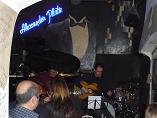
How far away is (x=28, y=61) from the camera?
9.60 metres

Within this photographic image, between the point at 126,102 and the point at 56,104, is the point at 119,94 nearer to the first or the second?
the point at 126,102

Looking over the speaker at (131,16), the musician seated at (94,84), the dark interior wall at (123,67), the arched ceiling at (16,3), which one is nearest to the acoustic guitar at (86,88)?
the musician seated at (94,84)

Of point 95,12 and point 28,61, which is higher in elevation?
point 95,12

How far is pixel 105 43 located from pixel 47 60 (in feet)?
7.97

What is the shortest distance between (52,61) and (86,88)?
111 centimetres

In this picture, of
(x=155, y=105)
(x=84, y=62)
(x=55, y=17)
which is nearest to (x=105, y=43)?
(x=84, y=62)

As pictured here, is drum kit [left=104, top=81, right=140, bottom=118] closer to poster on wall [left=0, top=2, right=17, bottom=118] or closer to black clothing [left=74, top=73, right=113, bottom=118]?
black clothing [left=74, top=73, right=113, bottom=118]

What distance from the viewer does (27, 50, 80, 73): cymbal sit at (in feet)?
32.1

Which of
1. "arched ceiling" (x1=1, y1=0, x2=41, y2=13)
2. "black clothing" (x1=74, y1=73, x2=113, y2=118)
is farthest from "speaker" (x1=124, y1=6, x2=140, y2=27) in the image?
"arched ceiling" (x1=1, y1=0, x2=41, y2=13)

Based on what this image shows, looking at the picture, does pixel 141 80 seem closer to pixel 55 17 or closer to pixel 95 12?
pixel 95 12

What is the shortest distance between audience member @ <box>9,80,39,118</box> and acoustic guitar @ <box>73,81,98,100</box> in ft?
19.0

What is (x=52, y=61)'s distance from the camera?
1000 centimetres

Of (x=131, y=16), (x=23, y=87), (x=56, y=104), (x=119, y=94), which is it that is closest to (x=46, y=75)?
(x=131, y=16)

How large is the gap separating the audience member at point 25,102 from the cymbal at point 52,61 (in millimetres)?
5624
